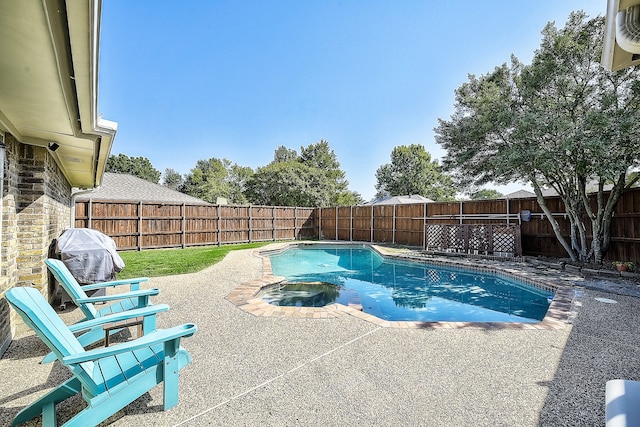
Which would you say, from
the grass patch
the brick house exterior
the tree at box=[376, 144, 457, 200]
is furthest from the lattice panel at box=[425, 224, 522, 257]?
the tree at box=[376, 144, 457, 200]

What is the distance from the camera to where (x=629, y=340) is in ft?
10.7

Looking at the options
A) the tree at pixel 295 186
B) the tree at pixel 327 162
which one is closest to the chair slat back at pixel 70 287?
the tree at pixel 295 186

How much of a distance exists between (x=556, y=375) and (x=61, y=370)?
4.36 m

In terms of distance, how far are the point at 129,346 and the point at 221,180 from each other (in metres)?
37.7

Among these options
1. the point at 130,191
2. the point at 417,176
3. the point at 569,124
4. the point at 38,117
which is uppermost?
the point at 417,176

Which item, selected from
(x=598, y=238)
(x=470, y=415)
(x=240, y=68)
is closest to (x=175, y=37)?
(x=240, y=68)

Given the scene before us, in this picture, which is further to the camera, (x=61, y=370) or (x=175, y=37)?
(x=175, y=37)

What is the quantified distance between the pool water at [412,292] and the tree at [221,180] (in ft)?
91.2

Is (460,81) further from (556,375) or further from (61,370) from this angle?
(61,370)

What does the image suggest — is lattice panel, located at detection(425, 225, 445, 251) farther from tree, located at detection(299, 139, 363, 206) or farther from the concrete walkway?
tree, located at detection(299, 139, 363, 206)

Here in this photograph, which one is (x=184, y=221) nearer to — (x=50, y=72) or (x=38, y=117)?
(x=38, y=117)

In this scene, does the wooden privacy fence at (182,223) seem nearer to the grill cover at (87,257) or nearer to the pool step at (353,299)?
the grill cover at (87,257)

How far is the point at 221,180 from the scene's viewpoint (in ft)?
122

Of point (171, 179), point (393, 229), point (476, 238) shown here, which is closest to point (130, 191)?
point (393, 229)
